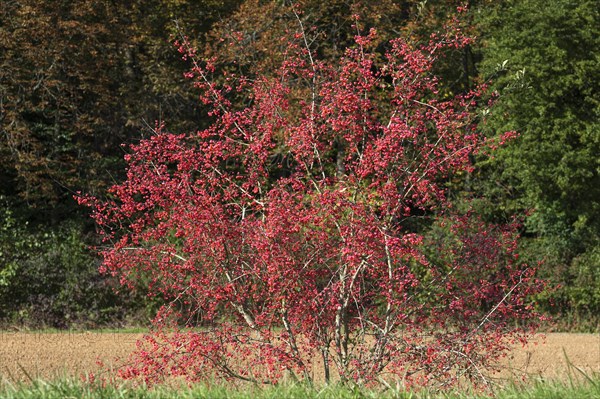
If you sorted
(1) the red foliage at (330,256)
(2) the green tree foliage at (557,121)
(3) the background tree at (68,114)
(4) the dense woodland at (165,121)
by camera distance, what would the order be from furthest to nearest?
(2) the green tree foliage at (557,121) < (4) the dense woodland at (165,121) < (3) the background tree at (68,114) < (1) the red foliage at (330,256)

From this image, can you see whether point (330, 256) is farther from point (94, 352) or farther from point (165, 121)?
point (165, 121)

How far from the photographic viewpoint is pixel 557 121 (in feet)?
57.4

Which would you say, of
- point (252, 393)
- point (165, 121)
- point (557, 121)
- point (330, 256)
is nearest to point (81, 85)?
point (165, 121)

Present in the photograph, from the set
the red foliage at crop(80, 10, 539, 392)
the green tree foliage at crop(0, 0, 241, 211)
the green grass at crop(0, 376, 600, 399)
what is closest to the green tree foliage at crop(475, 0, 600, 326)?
the green tree foliage at crop(0, 0, 241, 211)

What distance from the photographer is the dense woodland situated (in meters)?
16.1

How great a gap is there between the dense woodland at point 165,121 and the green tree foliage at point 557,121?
1.1 inches

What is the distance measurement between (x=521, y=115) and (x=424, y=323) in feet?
37.1

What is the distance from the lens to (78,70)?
60.7ft

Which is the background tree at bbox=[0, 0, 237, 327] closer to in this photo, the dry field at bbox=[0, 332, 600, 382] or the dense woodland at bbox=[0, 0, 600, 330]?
the dense woodland at bbox=[0, 0, 600, 330]

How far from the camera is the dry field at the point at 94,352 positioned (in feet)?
34.3

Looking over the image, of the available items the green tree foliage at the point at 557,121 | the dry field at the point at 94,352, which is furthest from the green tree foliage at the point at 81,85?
the green tree foliage at the point at 557,121

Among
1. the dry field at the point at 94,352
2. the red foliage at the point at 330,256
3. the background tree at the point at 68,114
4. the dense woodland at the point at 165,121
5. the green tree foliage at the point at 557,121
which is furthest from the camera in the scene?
the green tree foliage at the point at 557,121

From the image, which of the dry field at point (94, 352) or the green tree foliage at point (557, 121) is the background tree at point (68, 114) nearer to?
the dry field at point (94, 352)

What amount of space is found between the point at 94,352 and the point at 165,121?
7.98 metres
